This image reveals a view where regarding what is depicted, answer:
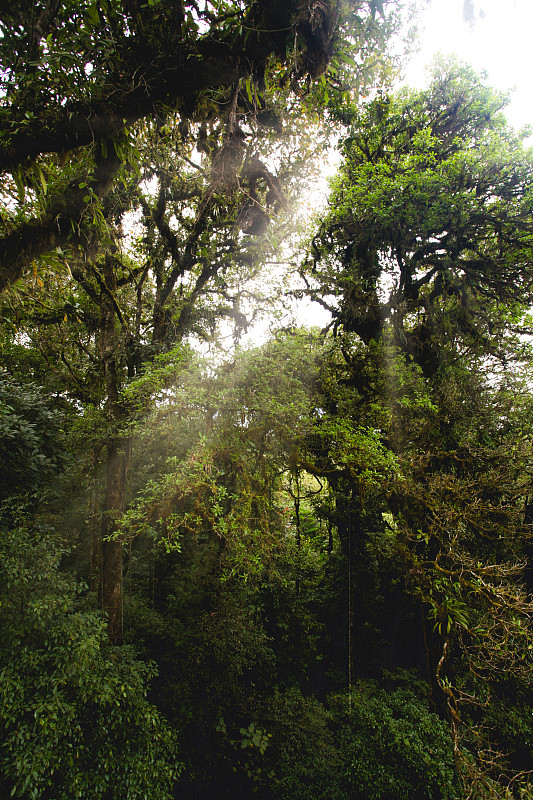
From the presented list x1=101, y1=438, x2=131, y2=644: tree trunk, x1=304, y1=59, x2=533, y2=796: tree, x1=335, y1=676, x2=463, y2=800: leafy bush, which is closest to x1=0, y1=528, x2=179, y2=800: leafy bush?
x1=101, y1=438, x2=131, y2=644: tree trunk

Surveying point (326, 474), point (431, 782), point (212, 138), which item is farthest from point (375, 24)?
point (431, 782)

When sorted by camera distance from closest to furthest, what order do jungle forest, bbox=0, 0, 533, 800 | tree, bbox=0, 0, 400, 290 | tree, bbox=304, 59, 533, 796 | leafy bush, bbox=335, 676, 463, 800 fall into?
tree, bbox=0, 0, 400, 290, jungle forest, bbox=0, 0, 533, 800, leafy bush, bbox=335, 676, 463, 800, tree, bbox=304, 59, 533, 796

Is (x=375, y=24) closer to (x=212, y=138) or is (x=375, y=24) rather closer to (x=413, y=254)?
(x=212, y=138)

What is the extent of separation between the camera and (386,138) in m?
6.72

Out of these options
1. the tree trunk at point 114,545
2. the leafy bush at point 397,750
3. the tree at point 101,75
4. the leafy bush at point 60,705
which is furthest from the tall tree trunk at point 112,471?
the leafy bush at point 397,750

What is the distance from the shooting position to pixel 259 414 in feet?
17.0

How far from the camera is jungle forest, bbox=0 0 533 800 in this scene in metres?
2.35

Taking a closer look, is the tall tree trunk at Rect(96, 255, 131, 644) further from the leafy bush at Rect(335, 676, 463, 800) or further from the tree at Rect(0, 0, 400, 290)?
the leafy bush at Rect(335, 676, 463, 800)

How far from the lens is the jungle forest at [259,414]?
92.6 inches

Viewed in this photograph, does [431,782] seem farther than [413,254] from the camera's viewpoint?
No

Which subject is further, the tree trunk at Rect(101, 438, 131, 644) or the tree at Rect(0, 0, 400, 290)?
the tree trunk at Rect(101, 438, 131, 644)

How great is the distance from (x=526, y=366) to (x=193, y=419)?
6.09 m

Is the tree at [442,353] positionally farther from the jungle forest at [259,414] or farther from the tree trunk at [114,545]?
the tree trunk at [114,545]

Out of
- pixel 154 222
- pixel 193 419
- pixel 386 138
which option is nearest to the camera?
pixel 193 419
